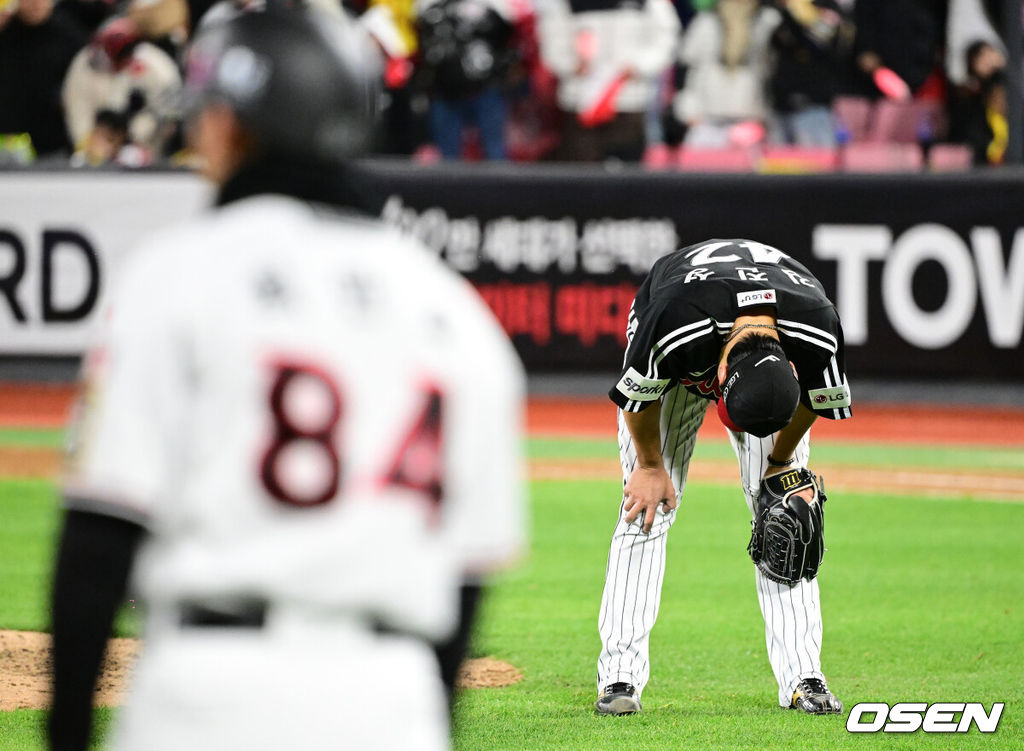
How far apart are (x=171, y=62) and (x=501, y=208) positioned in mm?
3308

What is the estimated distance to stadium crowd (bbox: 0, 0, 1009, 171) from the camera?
14.2 m

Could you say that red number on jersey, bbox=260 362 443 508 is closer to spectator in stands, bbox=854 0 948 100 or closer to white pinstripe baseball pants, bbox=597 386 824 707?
→ white pinstripe baseball pants, bbox=597 386 824 707

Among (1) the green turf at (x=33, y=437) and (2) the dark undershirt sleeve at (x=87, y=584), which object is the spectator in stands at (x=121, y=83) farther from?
(2) the dark undershirt sleeve at (x=87, y=584)

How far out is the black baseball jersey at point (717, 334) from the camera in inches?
200

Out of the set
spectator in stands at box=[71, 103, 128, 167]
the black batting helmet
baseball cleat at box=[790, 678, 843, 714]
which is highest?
spectator in stands at box=[71, 103, 128, 167]

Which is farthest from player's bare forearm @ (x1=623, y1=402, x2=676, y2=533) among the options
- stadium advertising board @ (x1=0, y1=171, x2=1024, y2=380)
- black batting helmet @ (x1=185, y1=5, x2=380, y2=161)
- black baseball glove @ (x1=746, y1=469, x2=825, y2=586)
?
stadium advertising board @ (x1=0, y1=171, x2=1024, y2=380)

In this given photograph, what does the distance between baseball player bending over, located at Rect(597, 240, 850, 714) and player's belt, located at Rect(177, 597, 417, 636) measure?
305 cm

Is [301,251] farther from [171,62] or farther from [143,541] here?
[171,62]

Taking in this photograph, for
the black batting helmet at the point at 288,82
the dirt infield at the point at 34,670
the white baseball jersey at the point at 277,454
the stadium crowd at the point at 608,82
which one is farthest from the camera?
the stadium crowd at the point at 608,82

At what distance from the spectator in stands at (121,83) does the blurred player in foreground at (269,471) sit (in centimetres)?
1254

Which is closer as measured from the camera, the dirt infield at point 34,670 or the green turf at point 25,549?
the dirt infield at point 34,670

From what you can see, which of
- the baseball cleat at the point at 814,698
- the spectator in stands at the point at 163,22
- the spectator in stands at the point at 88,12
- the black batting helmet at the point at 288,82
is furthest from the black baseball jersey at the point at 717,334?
the spectator in stands at the point at 88,12

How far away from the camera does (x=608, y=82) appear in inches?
560

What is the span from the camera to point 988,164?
570 inches
